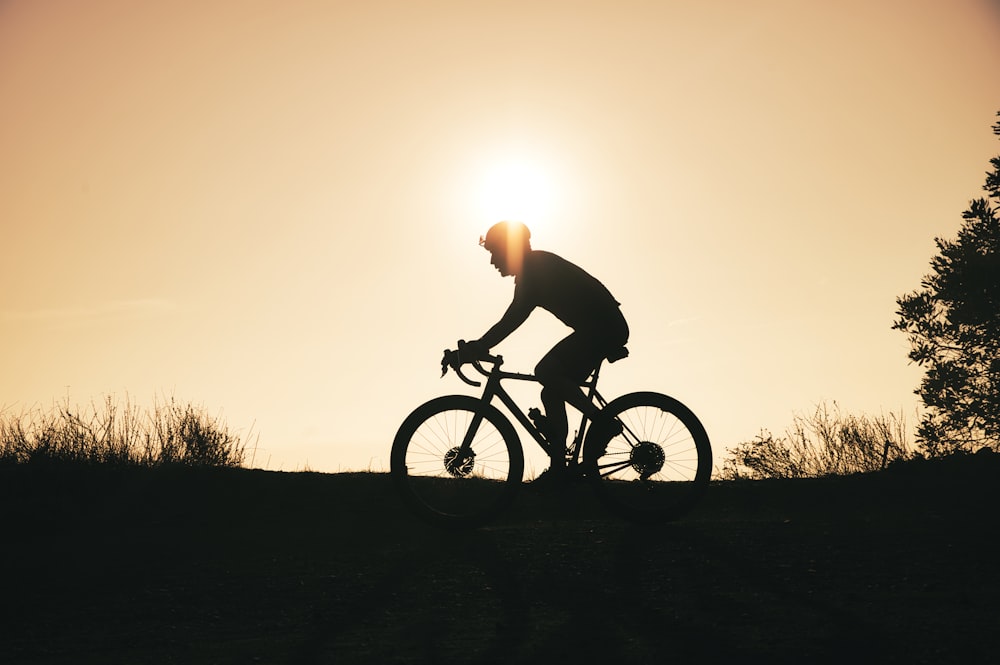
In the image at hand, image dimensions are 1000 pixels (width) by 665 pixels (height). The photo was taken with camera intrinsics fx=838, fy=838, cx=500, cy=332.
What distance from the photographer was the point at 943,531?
587 cm

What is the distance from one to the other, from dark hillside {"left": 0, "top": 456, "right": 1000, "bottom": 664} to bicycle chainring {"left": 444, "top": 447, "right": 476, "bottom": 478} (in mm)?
488

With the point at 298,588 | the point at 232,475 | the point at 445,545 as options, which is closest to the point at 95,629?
the point at 298,588

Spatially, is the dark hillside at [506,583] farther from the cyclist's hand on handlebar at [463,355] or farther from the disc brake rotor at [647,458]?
the cyclist's hand on handlebar at [463,355]

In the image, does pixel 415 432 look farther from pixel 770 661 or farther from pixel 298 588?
pixel 770 661

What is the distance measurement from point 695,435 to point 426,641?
308cm

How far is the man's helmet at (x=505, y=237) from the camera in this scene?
21.9 ft

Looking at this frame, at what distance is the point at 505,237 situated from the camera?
6688 millimetres

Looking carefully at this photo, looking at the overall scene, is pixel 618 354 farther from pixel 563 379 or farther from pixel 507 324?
pixel 507 324

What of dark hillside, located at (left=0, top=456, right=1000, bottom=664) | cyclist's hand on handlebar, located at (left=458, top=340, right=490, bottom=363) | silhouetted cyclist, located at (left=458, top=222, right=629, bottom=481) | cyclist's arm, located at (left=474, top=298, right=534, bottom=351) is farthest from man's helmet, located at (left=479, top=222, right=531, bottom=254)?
dark hillside, located at (left=0, top=456, right=1000, bottom=664)

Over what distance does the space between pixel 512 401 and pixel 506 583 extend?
6.08ft

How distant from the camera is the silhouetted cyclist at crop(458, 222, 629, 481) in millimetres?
6535

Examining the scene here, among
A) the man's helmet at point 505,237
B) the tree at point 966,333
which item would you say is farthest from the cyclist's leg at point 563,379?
the tree at point 966,333

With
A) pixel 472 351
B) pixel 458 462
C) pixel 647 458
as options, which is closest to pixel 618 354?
pixel 647 458

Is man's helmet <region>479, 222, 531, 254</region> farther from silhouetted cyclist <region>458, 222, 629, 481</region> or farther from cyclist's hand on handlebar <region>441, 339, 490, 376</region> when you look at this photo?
cyclist's hand on handlebar <region>441, 339, 490, 376</region>
